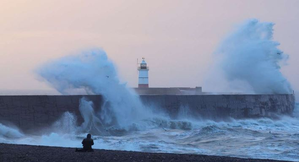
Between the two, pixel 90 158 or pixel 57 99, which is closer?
pixel 90 158

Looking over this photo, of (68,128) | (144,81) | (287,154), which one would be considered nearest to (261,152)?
(287,154)

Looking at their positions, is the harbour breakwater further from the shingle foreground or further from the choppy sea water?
the shingle foreground

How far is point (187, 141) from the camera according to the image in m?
13.8

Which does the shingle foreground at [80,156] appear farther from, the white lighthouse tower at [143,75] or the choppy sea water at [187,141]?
the white lighthouse tower at [143,75]

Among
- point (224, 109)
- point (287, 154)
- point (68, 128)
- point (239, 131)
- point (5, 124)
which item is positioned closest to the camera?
point (287, 154)

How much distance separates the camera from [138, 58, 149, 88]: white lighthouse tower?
92.3ft

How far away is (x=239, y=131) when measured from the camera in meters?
16.2

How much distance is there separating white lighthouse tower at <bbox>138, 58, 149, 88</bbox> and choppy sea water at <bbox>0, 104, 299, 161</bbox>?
35.5 ft

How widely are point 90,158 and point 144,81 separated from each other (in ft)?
66.4

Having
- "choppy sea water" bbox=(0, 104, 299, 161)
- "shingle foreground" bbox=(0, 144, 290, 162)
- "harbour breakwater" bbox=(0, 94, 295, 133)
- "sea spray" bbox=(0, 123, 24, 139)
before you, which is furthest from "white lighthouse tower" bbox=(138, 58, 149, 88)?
"shingle foreground" bbox=(0, 144, 290, 162)

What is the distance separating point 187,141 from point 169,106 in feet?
15.2

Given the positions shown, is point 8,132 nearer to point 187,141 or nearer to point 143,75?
point 187,141

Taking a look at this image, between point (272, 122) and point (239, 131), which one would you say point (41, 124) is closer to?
point (239, 131)

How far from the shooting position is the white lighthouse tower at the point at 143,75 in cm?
2814
